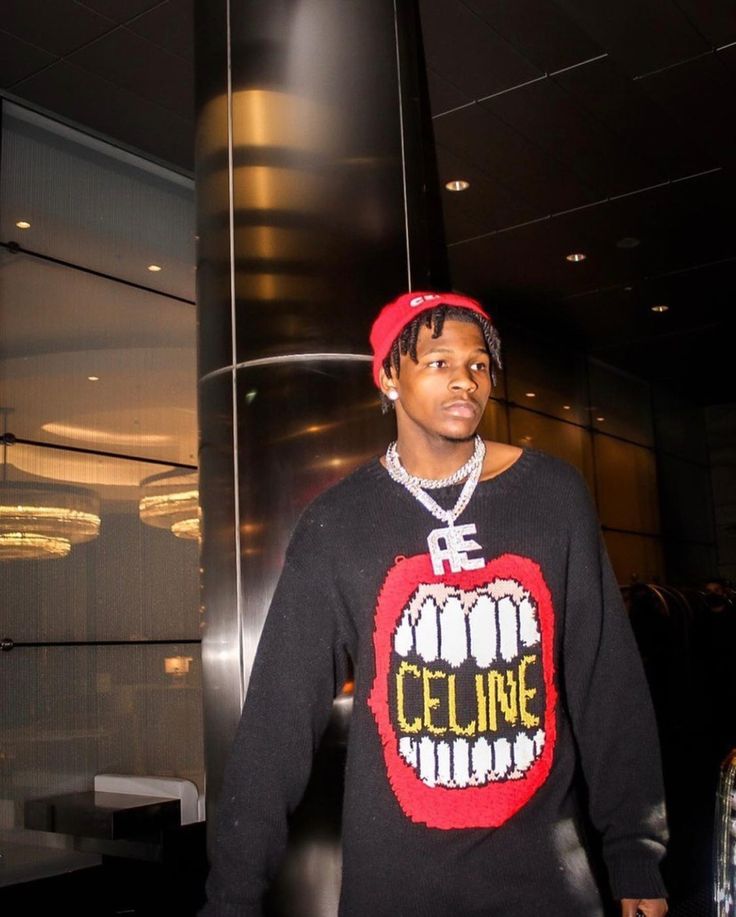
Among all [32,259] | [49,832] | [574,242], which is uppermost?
[574,242]

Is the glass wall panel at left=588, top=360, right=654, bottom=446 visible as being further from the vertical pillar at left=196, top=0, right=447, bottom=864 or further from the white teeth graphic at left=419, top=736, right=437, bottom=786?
the white teeth graphic at left=419, top=736, right=437, bottom=786

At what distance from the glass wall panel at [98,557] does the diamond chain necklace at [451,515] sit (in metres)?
3.63

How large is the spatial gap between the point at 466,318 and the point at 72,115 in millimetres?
4418

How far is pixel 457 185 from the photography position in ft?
21.2

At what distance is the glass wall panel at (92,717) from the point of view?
475cm

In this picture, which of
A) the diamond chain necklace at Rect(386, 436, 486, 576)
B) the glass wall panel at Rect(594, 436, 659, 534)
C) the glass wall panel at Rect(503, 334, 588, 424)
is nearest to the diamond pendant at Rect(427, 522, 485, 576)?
the diamond chain necklace at Rect(386, 436, 486, 576)

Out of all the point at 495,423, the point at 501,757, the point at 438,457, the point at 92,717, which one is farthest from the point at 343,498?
the point at 495,423

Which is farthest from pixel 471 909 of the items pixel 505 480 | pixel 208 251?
pixel 208 251

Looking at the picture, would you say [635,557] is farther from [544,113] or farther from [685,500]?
[544,113]

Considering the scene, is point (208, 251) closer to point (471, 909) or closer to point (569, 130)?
point (471, 909)

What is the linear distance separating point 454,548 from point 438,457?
0.53 feet

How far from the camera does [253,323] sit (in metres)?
2.73

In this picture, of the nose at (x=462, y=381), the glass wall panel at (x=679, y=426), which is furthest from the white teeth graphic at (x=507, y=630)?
the glass wall panel at (x=679, y=426)

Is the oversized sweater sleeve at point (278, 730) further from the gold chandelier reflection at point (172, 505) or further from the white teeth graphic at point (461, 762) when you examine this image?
the gold chandelier reflection at point (172, 505)
